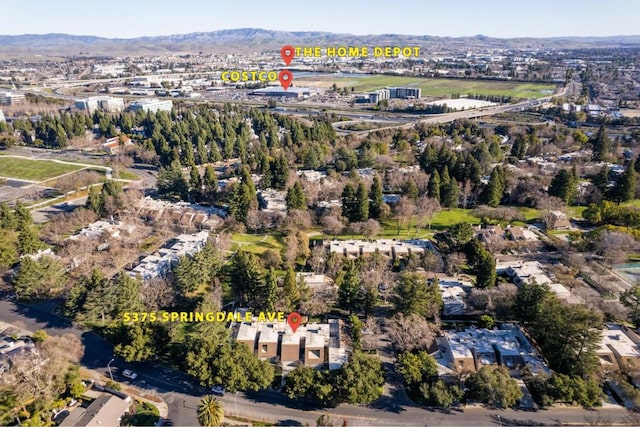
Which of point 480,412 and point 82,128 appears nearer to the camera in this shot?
point 480,412

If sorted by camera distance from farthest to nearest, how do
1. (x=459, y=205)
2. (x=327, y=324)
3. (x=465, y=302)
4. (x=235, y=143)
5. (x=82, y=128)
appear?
(x=82, y=128) → (x=235, y=143) → (x=459, y=205) → (x=465, y=302) → (x=327, y=324)

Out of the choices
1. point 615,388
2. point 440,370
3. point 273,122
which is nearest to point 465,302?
point 440,370

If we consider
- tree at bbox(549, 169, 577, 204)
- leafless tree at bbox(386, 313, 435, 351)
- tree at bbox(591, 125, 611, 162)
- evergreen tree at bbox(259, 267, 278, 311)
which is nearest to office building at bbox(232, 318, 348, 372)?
evergreen tree at bbox(259, 267, 278, 311)

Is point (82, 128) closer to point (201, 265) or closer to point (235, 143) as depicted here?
point (235, 143)

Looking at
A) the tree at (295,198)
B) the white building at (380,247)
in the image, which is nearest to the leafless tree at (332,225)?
the white building at (380,247)

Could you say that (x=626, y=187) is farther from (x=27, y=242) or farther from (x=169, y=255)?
(x=27, y=242)

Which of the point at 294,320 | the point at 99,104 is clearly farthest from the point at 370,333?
the point at 99,104

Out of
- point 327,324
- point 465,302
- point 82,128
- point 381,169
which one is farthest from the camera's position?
point 82,128
